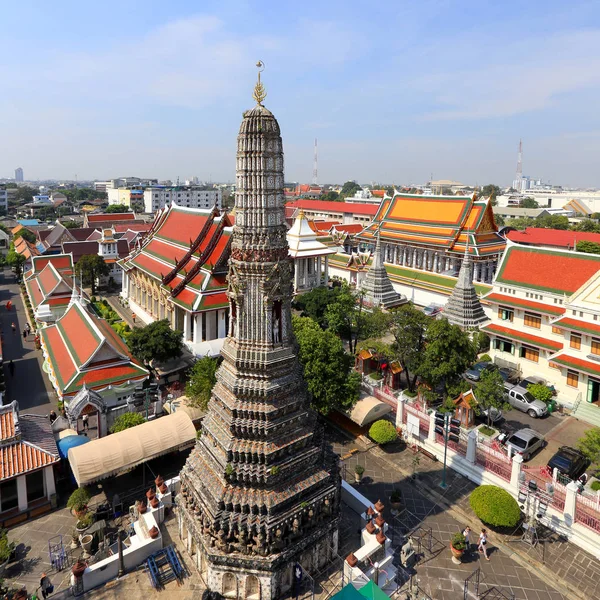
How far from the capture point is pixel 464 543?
14977 millimetres

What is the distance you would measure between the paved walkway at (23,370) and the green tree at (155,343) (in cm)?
521

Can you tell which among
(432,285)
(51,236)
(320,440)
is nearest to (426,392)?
(320,440)

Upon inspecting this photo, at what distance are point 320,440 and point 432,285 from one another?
30325 mm

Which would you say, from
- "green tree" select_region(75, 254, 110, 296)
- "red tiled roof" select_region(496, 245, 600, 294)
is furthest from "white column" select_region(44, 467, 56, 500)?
"green tree" select_region(75, 254, 110, 296)

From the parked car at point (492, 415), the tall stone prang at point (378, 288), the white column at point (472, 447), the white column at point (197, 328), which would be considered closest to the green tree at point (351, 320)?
the parked car at point (492, 415)

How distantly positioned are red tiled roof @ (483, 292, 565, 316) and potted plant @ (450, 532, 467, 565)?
17.2m

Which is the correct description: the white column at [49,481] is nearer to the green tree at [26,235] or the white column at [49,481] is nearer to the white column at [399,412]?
the white column at [399,412]

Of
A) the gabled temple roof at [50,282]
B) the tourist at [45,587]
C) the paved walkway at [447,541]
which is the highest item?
the gabled temple roof at [50,282]

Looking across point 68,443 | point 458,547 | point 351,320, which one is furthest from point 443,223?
point 68,443

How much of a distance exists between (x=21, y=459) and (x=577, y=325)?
26935 millimetres

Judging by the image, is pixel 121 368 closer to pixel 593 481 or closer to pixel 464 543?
pixel 464 543

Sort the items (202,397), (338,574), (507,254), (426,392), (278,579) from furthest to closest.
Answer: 1. (507,254)
2. (426,392)
3. (202,397)
4. (338,574)
5. (278,579)

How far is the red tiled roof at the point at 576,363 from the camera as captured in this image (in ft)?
76.9

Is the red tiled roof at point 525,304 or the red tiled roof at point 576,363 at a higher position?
the red tiled roof at point 525,304
